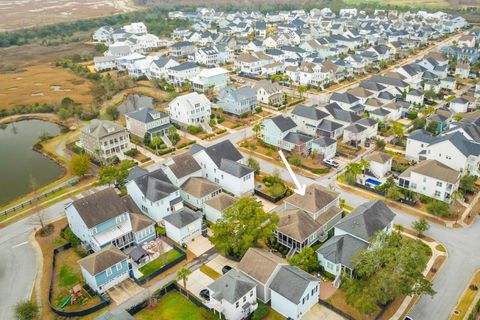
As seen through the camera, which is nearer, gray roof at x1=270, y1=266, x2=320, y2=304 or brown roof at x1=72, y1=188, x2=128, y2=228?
gray roof at x1=270, y1=266, x2=320, y2=304

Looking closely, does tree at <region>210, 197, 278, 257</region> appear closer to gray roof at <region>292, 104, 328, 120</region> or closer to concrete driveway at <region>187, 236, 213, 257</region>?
concrete driveway at <region>187, 236, 213, 257</region>

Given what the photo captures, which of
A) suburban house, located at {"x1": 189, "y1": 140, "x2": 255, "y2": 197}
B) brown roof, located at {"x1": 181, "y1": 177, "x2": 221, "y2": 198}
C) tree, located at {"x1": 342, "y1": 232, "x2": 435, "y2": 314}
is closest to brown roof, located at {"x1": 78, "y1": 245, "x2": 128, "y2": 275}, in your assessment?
brown roof, located at {"x1": 181, "y1": 177, "x2": 221, "y2": 198}

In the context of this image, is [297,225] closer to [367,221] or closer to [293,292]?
[367,221]

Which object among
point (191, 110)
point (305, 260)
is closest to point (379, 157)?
point (305, 260)

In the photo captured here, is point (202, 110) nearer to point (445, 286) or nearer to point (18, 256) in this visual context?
point (18, 256)

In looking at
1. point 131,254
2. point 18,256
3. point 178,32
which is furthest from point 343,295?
point 178,32
